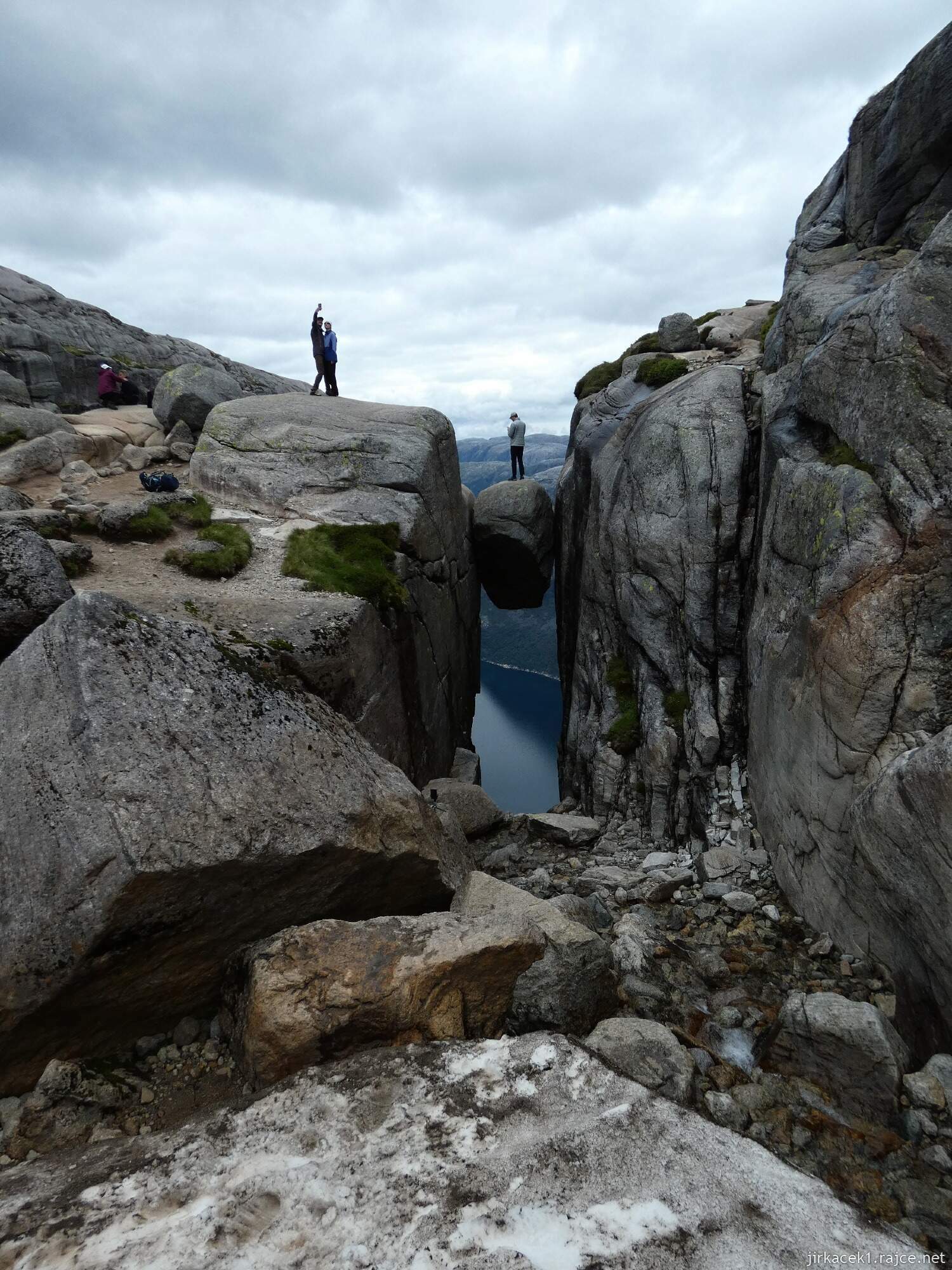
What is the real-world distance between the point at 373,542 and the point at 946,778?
602 inches

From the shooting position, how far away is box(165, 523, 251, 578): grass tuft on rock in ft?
52.0

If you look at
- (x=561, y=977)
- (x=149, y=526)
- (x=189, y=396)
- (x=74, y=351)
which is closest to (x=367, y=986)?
(x=561, y=977)

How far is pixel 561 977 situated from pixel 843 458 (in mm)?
11561

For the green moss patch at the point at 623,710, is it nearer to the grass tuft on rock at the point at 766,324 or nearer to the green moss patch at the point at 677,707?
the green moss patch at the point at 677,707

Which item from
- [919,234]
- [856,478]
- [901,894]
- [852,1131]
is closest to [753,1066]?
[852,1131]

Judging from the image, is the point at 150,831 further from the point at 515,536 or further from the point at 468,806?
the point at 515,536

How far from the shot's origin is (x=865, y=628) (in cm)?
1173

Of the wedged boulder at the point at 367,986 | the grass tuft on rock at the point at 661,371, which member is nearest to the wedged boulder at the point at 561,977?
the wedged boulder at the point at 367,986

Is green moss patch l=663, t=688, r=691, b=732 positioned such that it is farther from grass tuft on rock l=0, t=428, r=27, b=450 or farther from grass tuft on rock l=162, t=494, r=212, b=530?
grass tuft on rock l=0, t=428, r=27, b=450

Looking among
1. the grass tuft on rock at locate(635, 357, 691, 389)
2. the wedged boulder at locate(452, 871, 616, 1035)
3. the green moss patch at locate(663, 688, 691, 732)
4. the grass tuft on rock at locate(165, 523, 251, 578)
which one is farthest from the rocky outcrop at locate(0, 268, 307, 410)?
the wedged boulder at locate(452, 871, 616, 1035)

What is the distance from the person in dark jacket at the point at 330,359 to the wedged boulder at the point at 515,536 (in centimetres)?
917

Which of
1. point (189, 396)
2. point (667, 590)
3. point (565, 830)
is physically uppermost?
point (189, 396)

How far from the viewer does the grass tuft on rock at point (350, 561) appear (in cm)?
1700

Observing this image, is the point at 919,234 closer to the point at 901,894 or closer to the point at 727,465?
the point at 727,465
